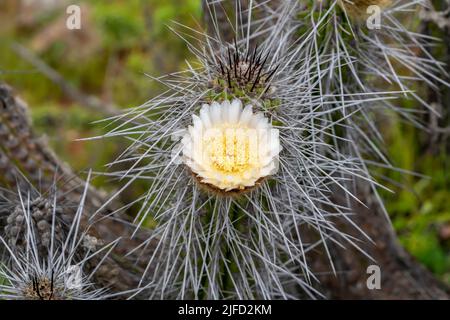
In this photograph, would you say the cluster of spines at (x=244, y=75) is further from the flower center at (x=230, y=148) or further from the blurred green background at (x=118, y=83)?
the blurred green background at (x=118, y=83)

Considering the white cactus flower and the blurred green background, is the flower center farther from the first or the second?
the blurred green background

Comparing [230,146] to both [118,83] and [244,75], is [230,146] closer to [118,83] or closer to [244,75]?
[244,75]

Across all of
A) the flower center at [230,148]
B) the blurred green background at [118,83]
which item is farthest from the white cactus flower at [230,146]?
the blurred green background at [118,83]

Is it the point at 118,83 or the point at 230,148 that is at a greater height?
the point at 118,83

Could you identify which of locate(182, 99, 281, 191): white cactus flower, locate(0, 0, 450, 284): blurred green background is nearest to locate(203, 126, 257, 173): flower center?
locate(182, 99, 281, 191): white cactus flower

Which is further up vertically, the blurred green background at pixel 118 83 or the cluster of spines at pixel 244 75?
the blurred green background at pixel 118 83

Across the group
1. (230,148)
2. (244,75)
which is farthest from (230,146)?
(244,75)

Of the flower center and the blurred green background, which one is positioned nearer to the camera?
the flower center

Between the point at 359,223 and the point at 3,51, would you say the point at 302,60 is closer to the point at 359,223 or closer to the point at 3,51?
the point at 359,223
